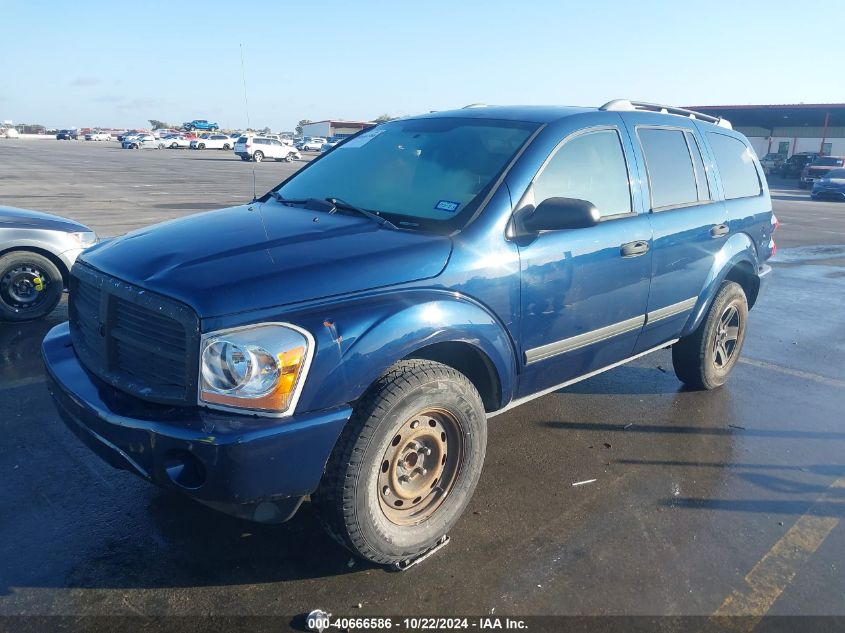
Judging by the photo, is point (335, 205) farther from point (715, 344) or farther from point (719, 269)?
point (715, 344)

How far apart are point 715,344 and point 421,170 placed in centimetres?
284

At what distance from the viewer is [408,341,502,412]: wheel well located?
303 centimetres

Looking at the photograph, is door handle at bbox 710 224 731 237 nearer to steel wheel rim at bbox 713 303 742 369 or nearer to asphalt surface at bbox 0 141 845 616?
steel wheel rim at bbox 713 303 742 369

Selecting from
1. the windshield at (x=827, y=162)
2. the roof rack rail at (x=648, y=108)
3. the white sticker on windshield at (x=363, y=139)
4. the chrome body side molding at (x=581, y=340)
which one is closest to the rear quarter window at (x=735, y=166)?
the roof rack rail at (x=648, y=108)

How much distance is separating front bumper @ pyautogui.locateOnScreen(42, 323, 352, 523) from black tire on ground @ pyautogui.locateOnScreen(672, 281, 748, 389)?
3.28 meters

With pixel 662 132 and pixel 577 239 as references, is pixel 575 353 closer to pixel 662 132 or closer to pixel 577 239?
pixel 577 239

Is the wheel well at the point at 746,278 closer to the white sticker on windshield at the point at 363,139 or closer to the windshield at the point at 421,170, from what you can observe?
the windshield at the point at 421,170

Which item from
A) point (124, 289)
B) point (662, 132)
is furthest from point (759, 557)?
point (124, 289)

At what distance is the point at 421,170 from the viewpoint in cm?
363

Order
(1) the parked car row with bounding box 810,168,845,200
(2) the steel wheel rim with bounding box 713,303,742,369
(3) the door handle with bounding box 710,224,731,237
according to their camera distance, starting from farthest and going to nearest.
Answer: (1) the parked car row with bounding box 810,168,845,200 < (2) the steel wheel rim with bounding box 713,303,742,369 < (3) the door handle with bounding box 710,224,731,237

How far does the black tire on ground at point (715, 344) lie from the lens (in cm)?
488

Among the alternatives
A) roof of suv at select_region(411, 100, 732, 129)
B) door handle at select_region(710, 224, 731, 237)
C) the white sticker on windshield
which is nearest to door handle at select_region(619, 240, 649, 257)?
roof of suv at select_region(411, 100, 732, 129)

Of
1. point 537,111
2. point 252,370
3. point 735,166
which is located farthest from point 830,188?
point 252,370

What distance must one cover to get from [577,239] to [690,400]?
220 cm
